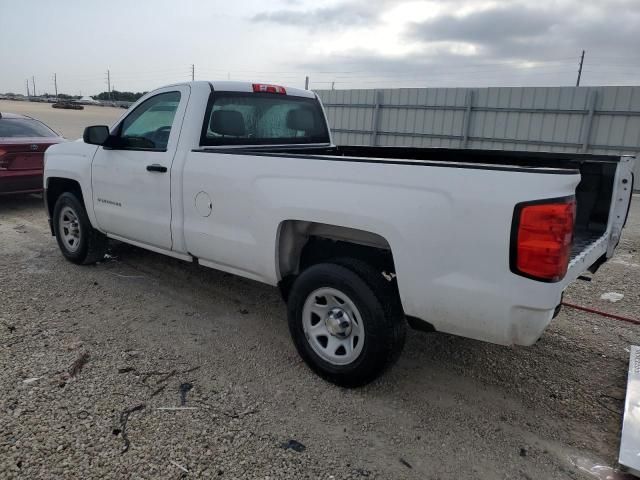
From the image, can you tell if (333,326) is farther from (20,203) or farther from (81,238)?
(20,203)

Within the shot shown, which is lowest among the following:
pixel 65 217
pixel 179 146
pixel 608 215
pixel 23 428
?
pixel 23 428

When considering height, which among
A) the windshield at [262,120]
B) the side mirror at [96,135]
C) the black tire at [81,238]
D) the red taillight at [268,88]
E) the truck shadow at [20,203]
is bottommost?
the truck shadow at [20,203]

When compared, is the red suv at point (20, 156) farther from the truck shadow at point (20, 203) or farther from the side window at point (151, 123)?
the side window at point (151, 123)

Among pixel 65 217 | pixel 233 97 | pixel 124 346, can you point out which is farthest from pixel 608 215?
pixel 65 217

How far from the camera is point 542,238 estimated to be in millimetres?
2391

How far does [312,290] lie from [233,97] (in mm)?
1963

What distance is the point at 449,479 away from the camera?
2.52 m

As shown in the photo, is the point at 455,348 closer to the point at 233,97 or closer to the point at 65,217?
the point at 233,97

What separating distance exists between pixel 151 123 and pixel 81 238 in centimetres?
168

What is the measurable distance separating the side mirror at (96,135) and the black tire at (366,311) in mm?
2548

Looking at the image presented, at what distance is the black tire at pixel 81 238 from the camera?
5.37 metres

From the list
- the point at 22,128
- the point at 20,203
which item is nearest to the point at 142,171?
the point at 22,128

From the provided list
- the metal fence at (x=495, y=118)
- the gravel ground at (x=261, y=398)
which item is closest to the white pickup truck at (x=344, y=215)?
the gravel ground at (x=261, y=398)

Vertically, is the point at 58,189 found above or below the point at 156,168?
below
